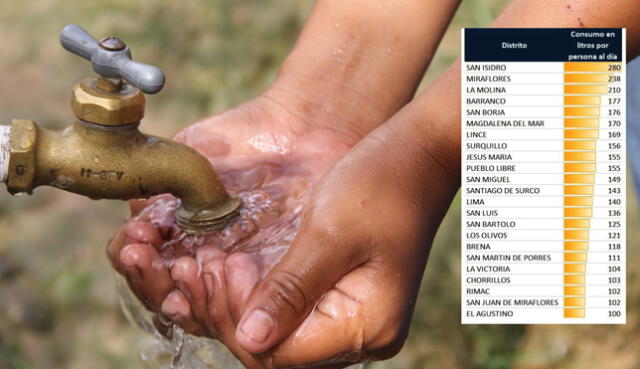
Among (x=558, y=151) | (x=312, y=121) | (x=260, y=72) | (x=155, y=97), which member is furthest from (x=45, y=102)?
(x=558, y=151)

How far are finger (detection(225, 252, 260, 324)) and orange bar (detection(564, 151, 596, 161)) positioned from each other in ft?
1.39

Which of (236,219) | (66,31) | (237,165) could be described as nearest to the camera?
(66,31)

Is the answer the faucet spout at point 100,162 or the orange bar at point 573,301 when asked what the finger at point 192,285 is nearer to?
the faucet spout at point 100,162

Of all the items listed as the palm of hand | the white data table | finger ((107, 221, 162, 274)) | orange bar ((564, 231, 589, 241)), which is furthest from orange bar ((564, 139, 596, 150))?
finger ((107, 221, 162, 274))

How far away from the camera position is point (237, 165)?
1449mm

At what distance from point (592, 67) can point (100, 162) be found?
2.08 ft

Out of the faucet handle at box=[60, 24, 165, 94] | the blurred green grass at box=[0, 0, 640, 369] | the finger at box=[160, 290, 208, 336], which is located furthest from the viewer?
the blurred green grass at box=[0, 0, 640, 369]

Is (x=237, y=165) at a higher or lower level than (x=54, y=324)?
higher

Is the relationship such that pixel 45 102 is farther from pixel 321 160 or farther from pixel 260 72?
pixel 321 160

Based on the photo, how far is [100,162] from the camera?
1.10m

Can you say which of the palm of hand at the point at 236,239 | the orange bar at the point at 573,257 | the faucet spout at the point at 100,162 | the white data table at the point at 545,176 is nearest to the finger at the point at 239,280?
the palm of hand at the point at 236,239

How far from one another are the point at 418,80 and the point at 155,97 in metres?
1.31

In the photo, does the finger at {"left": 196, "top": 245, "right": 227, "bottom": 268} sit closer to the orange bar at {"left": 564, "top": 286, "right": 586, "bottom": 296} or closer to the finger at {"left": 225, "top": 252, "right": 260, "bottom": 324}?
the finger at {"left": 225, "top": 252, "right": 260, "bottom": 324}

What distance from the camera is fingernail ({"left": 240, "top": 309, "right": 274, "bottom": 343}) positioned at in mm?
1042
